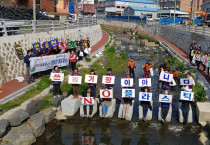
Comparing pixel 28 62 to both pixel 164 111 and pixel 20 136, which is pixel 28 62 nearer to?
pixel 20 136

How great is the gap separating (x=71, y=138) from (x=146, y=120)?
3614 mm

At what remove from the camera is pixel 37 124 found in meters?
10.1

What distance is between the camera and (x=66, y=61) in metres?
18.8

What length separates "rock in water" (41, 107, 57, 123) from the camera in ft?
36.5

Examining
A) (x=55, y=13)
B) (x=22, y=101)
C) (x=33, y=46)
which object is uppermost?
(x=55, y=13)

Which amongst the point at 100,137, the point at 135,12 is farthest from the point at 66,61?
the point at 135,12

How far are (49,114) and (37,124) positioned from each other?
121 cm

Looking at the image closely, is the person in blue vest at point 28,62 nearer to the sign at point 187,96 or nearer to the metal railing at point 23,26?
the metal railing at point 23,26

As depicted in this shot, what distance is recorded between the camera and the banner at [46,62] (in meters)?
15.3

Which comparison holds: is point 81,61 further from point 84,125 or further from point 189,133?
point 189,133

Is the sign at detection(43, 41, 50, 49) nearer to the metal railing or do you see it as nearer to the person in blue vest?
the metal railing

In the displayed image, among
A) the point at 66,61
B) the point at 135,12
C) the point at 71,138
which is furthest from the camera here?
the point at 135,12

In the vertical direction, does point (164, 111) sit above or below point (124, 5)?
below

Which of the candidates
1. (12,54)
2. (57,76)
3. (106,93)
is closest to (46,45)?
(12,54)
